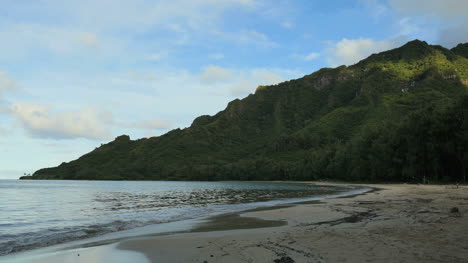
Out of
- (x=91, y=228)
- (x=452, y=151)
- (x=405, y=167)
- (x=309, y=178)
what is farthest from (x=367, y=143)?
(x=91, y=228)

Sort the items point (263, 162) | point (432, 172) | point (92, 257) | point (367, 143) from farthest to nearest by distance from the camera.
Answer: point (263, 162)
point (367, 143)
point (432, 172)
point (92, 257)

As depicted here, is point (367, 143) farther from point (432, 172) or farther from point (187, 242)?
point (187, 242)

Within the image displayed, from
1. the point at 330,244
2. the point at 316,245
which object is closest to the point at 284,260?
the point at 316,245

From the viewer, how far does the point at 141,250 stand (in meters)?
12.2

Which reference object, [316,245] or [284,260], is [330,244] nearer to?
[316,245]

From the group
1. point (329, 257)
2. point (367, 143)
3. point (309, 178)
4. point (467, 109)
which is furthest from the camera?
point (309, 178)

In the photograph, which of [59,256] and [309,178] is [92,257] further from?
[309,178]

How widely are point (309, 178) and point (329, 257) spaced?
146 metres

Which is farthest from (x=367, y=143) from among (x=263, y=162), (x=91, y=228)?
(x=263, y=162)

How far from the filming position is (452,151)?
61.7 m

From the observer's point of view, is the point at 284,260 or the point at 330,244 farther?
the point at 330,244

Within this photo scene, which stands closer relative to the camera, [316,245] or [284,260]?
[284,260]

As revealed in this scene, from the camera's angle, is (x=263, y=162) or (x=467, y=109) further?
(x=263, y=162)

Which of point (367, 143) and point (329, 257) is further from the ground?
point (367, 143)
